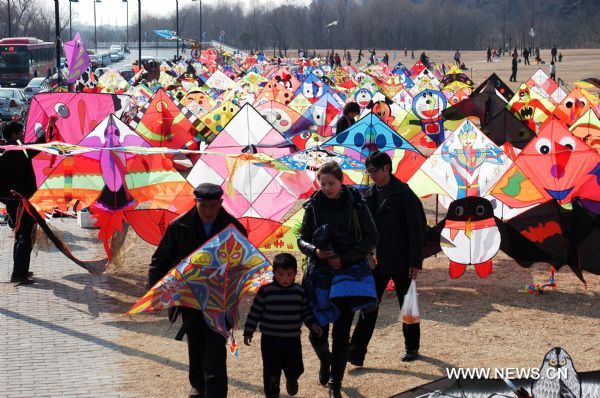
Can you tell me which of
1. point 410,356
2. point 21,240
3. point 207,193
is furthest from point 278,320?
point 21,240

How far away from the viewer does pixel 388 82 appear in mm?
27844

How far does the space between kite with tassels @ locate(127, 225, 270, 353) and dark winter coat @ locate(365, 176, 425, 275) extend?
3.66 feet

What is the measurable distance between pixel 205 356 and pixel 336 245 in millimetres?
1051

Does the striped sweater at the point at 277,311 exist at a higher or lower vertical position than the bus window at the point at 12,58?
higher

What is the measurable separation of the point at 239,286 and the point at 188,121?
9.89m

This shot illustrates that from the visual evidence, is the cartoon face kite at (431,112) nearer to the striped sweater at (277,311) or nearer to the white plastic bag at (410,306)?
the white plastic bag at (410,306)

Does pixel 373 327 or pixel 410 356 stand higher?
pixel 373 327

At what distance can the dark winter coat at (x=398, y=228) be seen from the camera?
23.5 ft

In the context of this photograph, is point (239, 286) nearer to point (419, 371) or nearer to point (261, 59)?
point (419, 371)

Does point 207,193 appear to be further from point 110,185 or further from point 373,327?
point 110,185

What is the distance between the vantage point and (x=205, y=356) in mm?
6250

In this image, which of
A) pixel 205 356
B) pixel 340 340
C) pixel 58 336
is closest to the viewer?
pixel 205 356

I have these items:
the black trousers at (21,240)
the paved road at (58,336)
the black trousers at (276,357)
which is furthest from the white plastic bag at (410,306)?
the black trousers at (21,240)

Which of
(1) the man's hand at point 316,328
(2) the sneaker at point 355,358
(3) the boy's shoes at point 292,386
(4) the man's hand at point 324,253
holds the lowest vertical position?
(2) the sneaker at point 355,358
